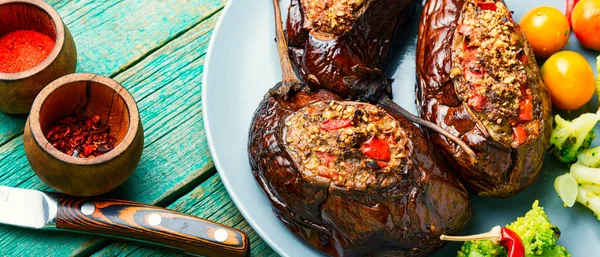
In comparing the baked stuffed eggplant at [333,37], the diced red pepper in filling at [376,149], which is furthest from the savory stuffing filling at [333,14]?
the diced red pepper in filling at [376,149]

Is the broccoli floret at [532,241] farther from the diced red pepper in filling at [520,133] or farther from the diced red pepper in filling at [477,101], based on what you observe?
the diced red pepper in filling at [477,101]

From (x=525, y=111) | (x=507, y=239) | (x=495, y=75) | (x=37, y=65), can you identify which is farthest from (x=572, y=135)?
(x=37, y=65)

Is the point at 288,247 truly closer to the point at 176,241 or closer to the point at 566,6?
the point at 176,241

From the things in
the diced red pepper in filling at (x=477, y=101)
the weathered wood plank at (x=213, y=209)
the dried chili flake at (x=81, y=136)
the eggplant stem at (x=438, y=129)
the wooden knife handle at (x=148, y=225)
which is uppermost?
the diced red pepper in filling at (x=477, y=101)

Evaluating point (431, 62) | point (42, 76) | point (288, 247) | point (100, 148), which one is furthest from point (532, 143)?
point (42, 76)

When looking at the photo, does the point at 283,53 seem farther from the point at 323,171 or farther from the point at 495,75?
the point at 495,75

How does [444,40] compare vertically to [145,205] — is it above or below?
above
